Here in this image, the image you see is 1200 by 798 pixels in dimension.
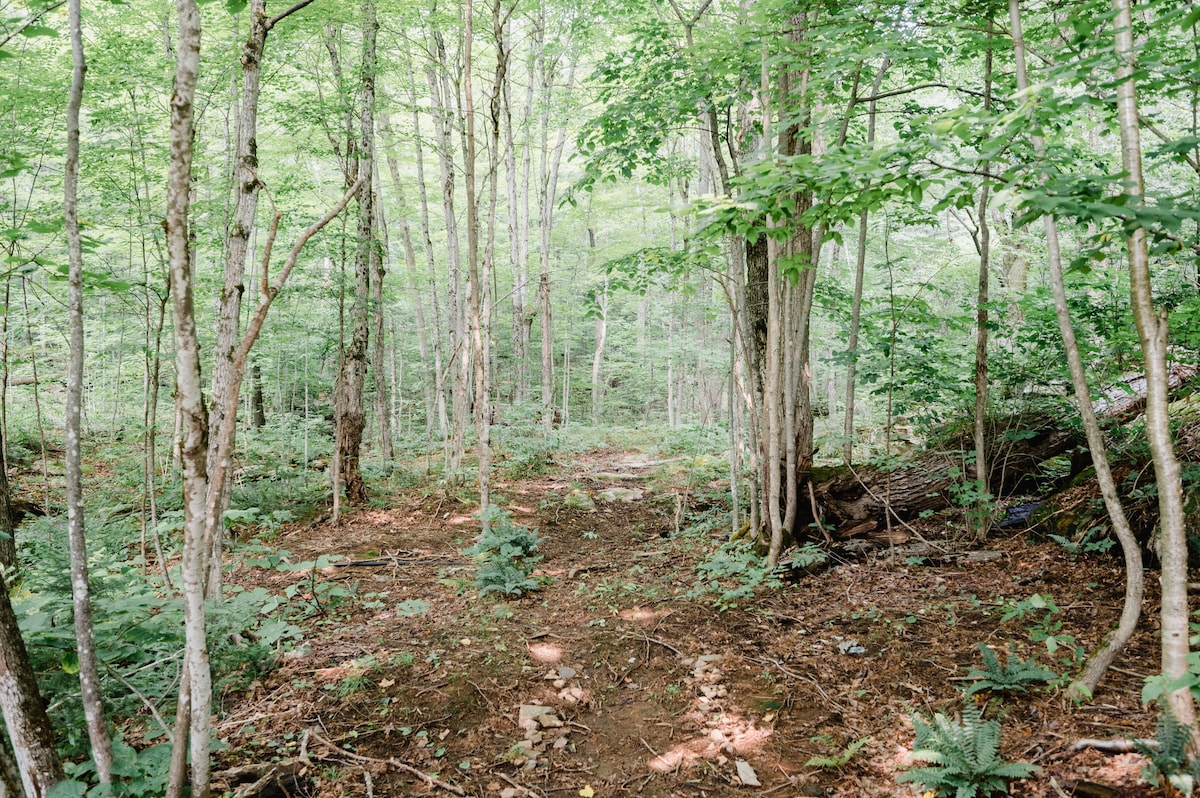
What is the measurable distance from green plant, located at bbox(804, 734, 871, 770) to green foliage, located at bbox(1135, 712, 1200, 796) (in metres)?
1.21

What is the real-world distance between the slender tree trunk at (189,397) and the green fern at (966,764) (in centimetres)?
309

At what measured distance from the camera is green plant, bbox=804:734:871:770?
3.18 meters

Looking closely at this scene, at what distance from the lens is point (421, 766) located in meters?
3.40

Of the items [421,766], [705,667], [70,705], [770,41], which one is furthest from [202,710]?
[770,41]

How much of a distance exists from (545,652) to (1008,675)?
3133 mm

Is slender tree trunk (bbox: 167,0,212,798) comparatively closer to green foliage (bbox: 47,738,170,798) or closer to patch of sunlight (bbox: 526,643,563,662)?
green foliage (bbox: 47,738,170,798)

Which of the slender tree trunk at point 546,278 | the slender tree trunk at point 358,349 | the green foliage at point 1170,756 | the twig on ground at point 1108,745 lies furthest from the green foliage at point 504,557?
the slender tree trunk at point 546,278

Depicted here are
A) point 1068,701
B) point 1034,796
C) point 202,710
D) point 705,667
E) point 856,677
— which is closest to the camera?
point 202,710

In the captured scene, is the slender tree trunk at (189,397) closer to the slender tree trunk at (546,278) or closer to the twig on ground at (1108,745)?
the twig on ground at (1108,745)

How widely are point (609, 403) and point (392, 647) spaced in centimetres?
2339

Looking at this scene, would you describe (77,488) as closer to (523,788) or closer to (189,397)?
(189,397)

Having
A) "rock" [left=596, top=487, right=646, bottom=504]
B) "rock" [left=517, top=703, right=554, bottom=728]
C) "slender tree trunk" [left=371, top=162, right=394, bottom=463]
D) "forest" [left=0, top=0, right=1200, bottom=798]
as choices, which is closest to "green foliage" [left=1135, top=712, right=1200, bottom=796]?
"forest" [left=0, top=0, right=1200, bottom=798]

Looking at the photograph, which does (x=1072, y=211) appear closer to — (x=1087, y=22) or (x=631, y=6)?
(x=1087, y=22)

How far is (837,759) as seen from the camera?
127 inches
